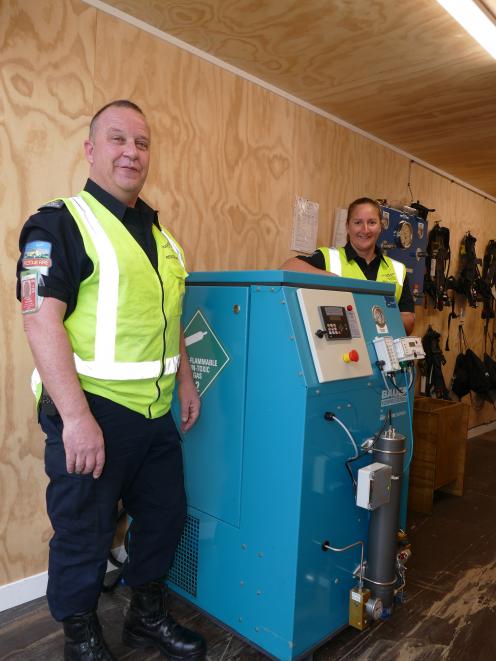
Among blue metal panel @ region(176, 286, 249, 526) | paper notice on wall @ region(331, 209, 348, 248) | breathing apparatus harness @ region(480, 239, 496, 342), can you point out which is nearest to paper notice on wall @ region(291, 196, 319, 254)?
paper notice on wall @ region(331, 209, 348, 248)

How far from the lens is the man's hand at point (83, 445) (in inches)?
55.1

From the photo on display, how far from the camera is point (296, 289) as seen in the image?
173cm

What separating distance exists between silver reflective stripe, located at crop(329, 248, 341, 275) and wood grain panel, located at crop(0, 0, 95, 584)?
4.08 feet

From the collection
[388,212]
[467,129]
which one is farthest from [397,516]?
[467,129]

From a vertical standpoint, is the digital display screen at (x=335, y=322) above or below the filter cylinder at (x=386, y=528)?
above

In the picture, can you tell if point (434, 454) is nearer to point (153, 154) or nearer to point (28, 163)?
point (153, 154)

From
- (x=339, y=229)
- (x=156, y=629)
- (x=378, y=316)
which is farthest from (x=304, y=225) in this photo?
(x=156, y=629)

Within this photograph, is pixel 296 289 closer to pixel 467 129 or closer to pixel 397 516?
pixel 397 516

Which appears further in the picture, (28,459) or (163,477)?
(28,459)

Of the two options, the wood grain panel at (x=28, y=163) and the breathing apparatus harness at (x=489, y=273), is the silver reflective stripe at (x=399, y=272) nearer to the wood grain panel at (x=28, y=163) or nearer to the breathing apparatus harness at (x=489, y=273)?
the wood grain panel at (x=28, y=163)

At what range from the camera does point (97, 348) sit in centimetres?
149

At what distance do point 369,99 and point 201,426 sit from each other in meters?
2.32

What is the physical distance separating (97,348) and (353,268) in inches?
60.9

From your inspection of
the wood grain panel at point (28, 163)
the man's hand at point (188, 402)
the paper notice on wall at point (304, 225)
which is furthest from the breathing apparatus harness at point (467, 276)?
the wood grain panel at point (28, 163)
